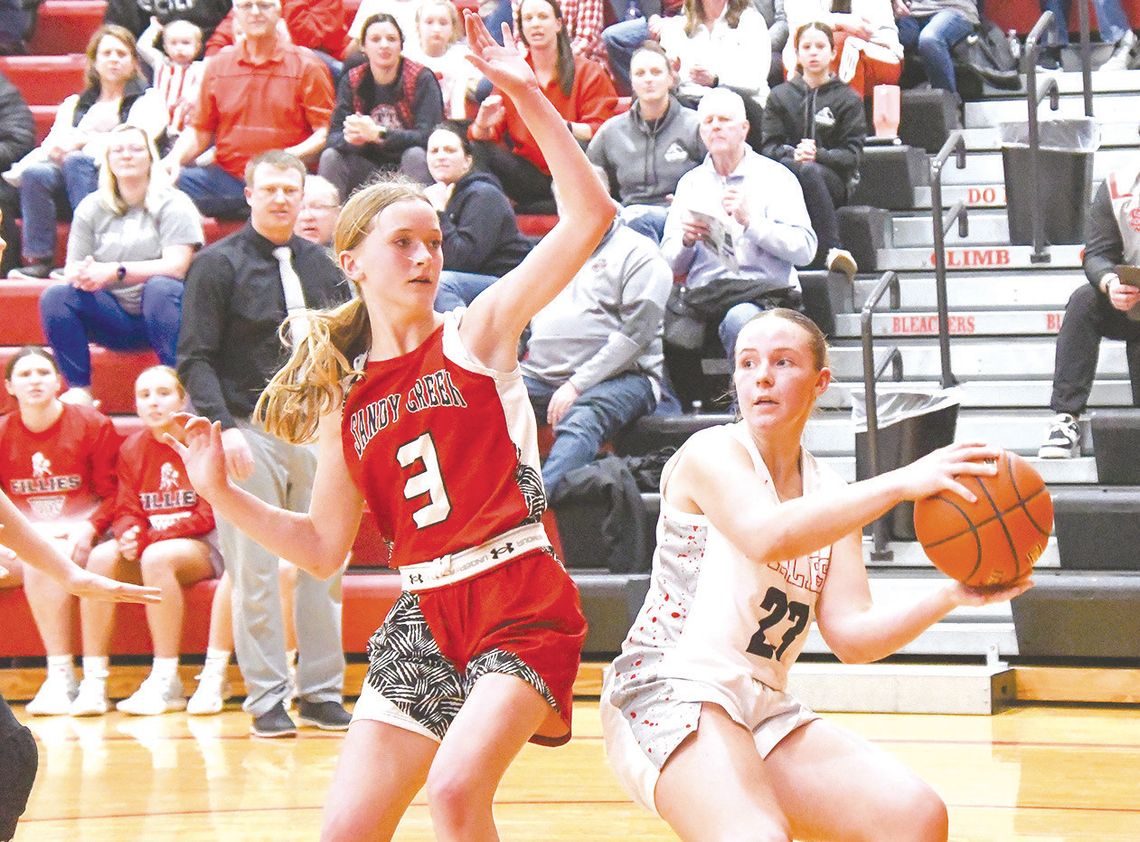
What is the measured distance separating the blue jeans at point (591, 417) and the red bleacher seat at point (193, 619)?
2.67ft

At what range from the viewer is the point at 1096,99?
929cm

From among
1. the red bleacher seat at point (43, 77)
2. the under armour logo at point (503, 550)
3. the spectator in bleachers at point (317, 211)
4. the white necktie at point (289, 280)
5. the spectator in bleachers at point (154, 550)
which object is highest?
the red bleacher seat at point (43, 77)

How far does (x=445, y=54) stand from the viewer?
9.05m

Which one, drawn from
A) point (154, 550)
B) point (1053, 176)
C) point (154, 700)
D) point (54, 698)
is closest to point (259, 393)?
point (154, 550)

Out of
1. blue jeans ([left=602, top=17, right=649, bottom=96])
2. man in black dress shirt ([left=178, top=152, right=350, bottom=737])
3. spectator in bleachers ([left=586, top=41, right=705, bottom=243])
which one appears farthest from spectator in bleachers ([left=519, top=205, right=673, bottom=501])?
blue jeans ([left=602, top=17, right=649, bottom=96])

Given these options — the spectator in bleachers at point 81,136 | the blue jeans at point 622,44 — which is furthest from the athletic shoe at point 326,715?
the blue jeans at point 622,44

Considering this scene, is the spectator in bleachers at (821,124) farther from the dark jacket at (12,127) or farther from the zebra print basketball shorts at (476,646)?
the zebra print basketball shorts at (476,646)

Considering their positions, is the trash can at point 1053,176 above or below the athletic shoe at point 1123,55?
below

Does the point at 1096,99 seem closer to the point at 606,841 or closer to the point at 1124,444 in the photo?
the point at 1124,444

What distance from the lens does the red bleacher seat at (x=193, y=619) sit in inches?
281

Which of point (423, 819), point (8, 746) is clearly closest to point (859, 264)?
point (423, 819)

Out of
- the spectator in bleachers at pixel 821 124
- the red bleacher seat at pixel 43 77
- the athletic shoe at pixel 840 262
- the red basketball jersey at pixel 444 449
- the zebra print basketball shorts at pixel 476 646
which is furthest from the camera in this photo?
the red bleacher seat at pixel 43 77

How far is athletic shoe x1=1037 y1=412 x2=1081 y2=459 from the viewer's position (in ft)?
24.0

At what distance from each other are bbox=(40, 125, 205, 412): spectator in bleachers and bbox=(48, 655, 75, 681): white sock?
3.83 feet
